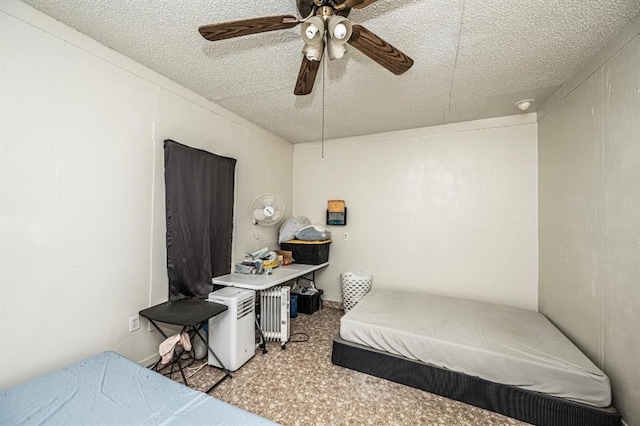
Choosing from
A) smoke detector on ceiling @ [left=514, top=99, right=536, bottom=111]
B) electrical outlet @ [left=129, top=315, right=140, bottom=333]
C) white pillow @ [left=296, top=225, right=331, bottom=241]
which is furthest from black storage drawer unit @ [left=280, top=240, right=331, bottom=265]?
smoke detector on ceiling @ [left=514, top=99, right=536, bottom=111]

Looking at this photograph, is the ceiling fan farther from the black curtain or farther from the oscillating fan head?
the oscillating fan head

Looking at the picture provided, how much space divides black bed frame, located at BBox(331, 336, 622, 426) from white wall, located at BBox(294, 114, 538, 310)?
56.3 inches

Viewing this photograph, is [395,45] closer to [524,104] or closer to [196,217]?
[524,104]

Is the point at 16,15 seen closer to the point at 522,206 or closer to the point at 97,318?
the point at 97,318

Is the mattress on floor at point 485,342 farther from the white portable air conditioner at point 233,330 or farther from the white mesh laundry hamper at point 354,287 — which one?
the white portable air conditioner at point 233,330

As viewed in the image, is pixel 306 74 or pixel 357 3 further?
pixel 306 74

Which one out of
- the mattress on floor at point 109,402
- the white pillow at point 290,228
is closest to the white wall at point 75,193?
the mattress on floor at point 109,402

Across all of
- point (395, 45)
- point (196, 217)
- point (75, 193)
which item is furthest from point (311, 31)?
point (196, 217)

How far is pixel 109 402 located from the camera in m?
1.30

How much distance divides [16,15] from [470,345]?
3543 mm

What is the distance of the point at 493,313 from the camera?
254 centimetres

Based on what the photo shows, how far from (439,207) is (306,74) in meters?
2.40

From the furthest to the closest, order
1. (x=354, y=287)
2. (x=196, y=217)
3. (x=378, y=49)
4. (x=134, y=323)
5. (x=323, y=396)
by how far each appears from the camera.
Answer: (x=354, y=287) < (x=196, y=217) < (x=134, y=323) < (x=323, y=396) < (x=378, y=49)

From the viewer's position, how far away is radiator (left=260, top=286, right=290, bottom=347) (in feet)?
8.66
